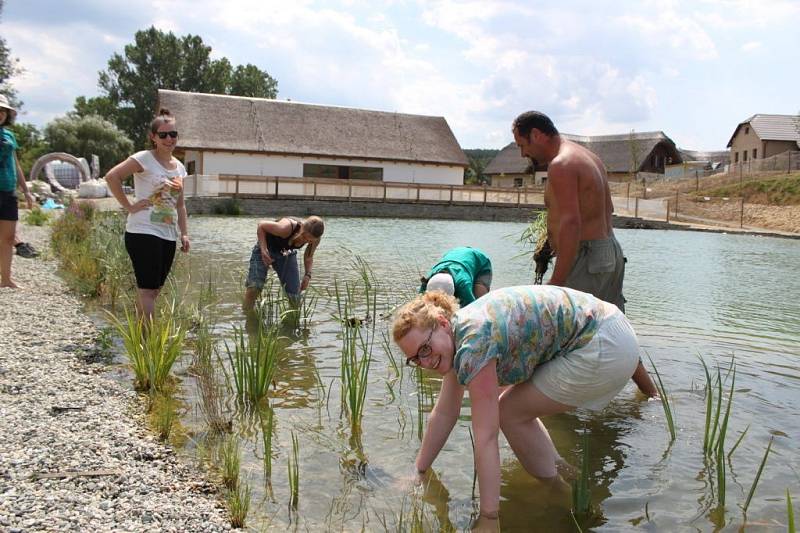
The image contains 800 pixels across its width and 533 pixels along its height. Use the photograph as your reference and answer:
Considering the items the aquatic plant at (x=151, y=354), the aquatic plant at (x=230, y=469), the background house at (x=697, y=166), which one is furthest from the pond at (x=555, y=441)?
the background house at (x=697, y=166)

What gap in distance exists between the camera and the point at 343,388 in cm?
424

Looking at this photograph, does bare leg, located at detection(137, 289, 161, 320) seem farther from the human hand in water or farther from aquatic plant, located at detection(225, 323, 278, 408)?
the human hand in water

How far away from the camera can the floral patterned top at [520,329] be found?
264 cm

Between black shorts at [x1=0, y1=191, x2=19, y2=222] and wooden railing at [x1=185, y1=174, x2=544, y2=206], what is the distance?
23.7m

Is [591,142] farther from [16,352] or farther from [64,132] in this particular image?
[16,352]

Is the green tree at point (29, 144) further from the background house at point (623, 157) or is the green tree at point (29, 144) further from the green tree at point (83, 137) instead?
the background house at point (623, 157)

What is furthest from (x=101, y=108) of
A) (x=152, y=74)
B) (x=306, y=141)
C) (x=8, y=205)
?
(x=8, y=205)

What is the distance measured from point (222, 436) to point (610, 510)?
6.51ft

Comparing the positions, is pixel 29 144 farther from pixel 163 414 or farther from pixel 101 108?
pixel 163 414

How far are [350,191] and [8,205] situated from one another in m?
27.0

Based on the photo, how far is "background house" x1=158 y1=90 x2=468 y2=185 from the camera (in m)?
38.7

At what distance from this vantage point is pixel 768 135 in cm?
5397

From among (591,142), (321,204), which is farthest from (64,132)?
(591,142)

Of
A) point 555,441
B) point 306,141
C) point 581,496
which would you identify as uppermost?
point 306,141
